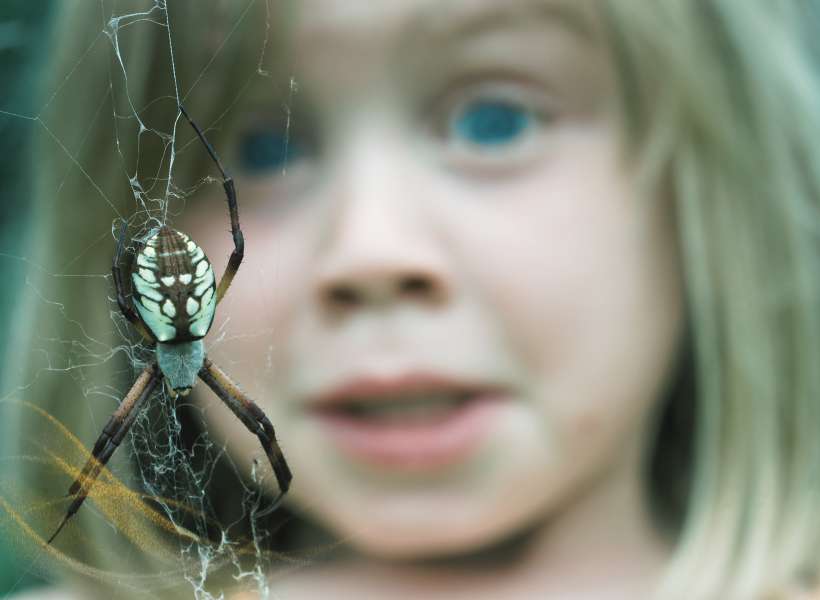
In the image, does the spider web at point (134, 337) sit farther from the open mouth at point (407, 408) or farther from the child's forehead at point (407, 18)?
the open mouth at point (407, 408)

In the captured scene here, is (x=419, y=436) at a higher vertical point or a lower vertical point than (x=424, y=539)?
higher

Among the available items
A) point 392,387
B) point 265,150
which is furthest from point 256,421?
point 265,150

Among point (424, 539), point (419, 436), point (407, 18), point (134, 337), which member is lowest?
point (424, 539)

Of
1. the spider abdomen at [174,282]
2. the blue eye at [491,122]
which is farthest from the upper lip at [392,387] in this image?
the spider abdomen at [174,282]

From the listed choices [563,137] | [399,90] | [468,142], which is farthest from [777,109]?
[399,90]

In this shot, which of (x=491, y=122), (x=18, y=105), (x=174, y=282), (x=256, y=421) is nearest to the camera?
(x=174, y=282)

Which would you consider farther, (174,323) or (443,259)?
(443,259)

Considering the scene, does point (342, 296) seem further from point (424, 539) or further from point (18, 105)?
point (18, 105)
